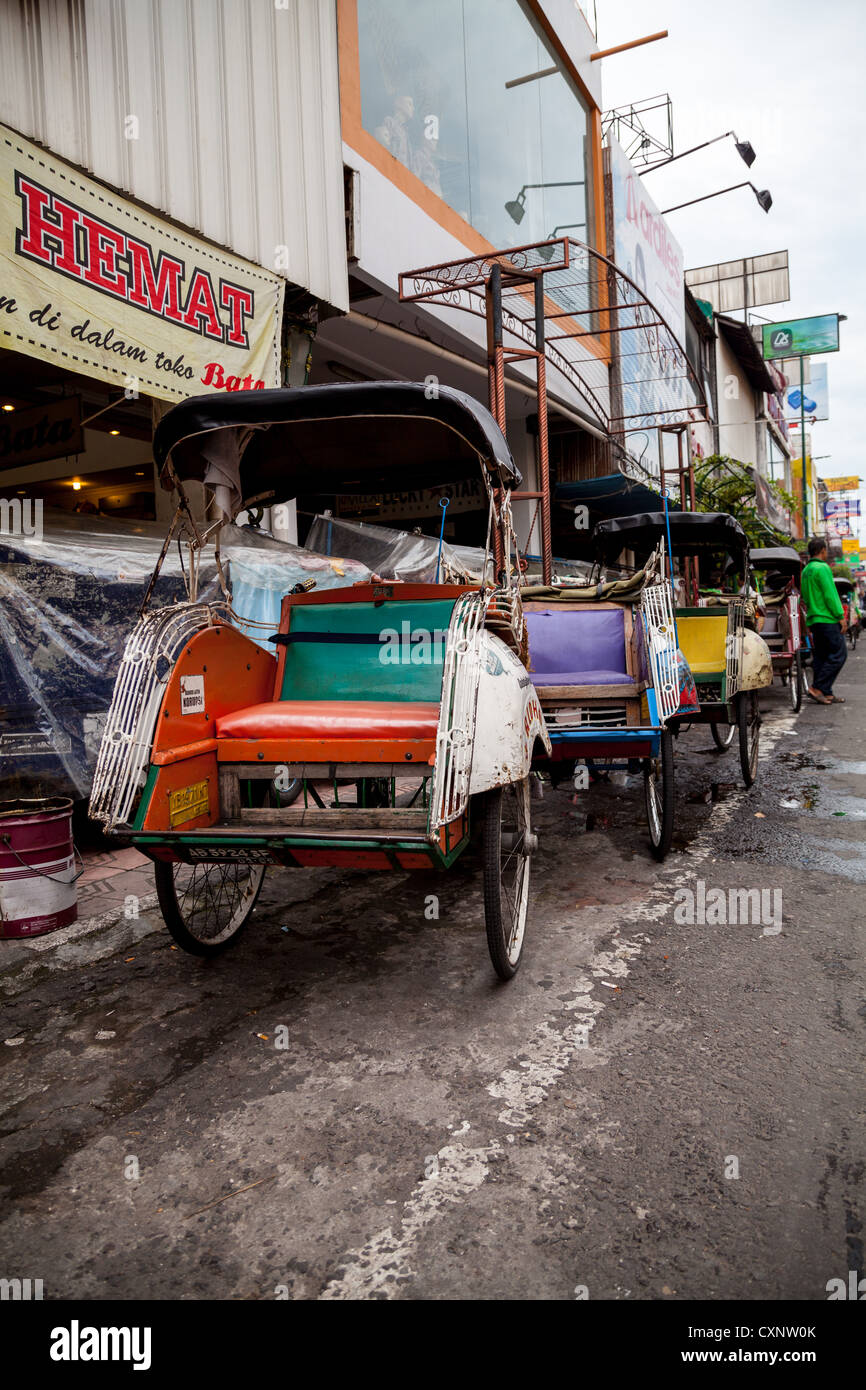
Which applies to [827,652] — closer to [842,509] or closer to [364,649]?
[364,649]

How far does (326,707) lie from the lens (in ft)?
13.8

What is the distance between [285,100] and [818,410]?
168ft

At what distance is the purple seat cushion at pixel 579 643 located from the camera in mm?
6199

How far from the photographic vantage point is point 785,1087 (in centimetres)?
285

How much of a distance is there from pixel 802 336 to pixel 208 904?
4327cm

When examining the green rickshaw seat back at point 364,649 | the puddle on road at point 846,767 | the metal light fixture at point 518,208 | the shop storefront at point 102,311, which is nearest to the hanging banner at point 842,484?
the metal light fixture at point 518,208

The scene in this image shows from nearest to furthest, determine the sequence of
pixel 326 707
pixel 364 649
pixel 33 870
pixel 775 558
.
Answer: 1. pixel 326 707
2. pixel 33 870
3. pixel 364 649
4. pixel 775 558

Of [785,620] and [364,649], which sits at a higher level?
[785,620]

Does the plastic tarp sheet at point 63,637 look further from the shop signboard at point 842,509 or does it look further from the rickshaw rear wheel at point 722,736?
the shop signboard at point 842,509

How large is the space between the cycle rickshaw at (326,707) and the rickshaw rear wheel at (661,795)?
1.23 meters

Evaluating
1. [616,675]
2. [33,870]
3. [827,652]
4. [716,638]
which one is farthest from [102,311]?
[827,652]
